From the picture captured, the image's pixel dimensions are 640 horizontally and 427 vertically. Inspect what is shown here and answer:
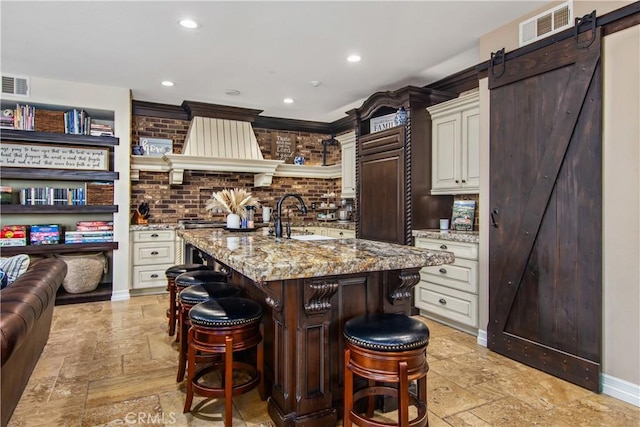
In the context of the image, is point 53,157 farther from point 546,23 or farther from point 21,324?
point 546,23

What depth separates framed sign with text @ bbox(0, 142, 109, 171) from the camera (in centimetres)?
421

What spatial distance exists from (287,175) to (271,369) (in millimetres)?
4201

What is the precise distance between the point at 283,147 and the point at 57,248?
11.3ft

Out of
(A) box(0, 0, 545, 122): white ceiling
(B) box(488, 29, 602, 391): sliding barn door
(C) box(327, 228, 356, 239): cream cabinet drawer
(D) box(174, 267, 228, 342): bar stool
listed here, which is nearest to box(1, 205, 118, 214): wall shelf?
(A) box(0, 0, 545, 122): white ceiling

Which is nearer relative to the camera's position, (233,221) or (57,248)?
(233,221)

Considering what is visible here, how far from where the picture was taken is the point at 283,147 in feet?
20.5

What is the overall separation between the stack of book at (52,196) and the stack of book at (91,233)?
28cm

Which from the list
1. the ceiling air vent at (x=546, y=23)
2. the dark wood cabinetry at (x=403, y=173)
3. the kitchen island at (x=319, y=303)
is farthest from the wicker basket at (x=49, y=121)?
the ceiling air vent at (x=546, y=23)

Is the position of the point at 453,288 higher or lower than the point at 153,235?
lower

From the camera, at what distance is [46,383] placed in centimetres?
240

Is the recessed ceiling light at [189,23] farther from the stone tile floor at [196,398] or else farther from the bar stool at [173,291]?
the stone tile floor at [196,398]

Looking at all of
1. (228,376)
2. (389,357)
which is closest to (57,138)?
(228,376)

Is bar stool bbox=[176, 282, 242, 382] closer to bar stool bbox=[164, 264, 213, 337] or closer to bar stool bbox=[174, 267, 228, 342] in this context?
bar stool bbox=[174, 267, 228, 342]

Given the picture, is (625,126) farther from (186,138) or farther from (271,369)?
(186,138)
